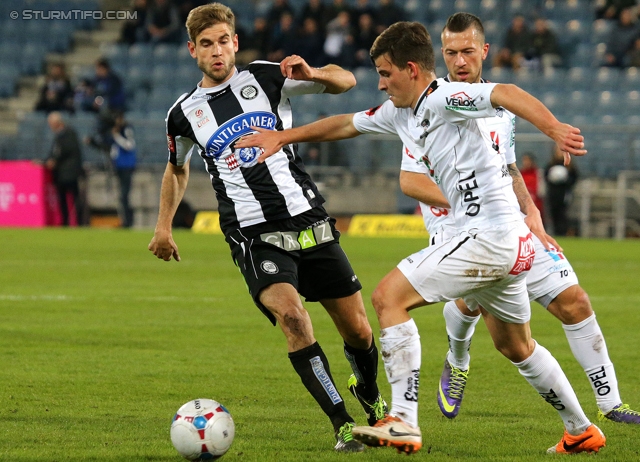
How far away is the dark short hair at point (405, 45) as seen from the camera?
494 cm

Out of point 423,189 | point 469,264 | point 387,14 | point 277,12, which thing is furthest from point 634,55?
point 469,264

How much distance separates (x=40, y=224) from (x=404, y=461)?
19183mm

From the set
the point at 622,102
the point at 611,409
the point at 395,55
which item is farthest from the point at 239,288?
the point at 622,102

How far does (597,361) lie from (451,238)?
5.09 feet

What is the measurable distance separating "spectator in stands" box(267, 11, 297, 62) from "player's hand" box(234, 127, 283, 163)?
1917 cm

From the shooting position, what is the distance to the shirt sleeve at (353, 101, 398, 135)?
17.2ft

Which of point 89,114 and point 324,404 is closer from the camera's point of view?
point 324,404

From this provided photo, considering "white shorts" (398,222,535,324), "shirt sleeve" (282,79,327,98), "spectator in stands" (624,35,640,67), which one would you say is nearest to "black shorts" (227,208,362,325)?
"shirt sleeve" (282,79,327,98)

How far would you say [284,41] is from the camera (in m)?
24.7

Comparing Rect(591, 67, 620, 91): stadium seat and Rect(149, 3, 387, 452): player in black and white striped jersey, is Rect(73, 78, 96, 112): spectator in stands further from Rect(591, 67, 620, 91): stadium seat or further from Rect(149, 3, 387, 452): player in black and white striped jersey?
Rect(149, 3, 387, 452): player in black and white striped jersey

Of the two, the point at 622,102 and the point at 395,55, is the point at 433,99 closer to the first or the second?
the point at 395,55

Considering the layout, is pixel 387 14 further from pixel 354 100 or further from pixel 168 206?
pixel 168 206

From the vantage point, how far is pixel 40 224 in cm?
2308

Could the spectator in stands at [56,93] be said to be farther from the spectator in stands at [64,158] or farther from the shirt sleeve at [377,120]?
the shirt sleeve at [377,120]
